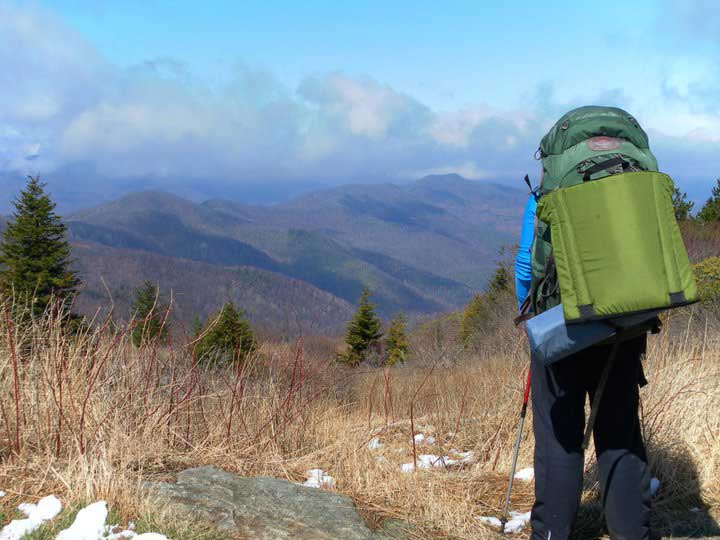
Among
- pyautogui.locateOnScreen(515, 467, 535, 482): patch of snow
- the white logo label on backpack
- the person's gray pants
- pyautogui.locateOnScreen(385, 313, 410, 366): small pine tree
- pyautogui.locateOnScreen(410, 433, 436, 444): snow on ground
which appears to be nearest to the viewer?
the white logo label on backpack

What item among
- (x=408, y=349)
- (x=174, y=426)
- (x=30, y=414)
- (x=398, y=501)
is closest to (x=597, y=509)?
(x=398, y=501)

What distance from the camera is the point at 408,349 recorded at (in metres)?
32.0

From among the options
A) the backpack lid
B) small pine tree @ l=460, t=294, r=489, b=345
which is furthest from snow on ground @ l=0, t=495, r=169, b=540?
small pine tree @ l=460, t=294, r=489, b=345

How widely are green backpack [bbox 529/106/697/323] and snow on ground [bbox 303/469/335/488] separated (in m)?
1.70

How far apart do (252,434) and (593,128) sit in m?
2.53

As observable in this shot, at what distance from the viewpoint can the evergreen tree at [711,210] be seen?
24.0m

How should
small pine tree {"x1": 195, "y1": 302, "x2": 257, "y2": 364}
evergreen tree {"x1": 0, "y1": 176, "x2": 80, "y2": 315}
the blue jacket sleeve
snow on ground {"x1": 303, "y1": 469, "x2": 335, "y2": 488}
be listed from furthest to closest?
evergreen tree {"x1": 0, "y1": 176, "x2": 80, "y2": 315} → small pine tree {"x1": 195, "y1": 302, "x2": 257, "y2": 364} → snow on ground {"x1": 303, "y1": 469, "x2": 335, "y2": 488} → the blue jacket sleeve

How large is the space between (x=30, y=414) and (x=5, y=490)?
607 millimetres

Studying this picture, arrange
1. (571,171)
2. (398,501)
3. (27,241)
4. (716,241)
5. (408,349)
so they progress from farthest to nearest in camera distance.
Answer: (408,349), (27,241), (716,241), (398,501), (571,171)

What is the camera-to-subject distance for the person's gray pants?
228 cm

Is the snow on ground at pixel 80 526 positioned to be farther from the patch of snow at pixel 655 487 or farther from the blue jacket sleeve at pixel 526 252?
the patch of snow at pixel 655 487

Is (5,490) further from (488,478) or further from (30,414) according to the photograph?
(488,478)

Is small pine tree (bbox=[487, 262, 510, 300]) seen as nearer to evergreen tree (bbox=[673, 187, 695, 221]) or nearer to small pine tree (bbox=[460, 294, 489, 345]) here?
small pine tree (bbox=[460, 294, 489, 345])

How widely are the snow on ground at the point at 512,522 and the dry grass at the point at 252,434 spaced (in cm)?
8
